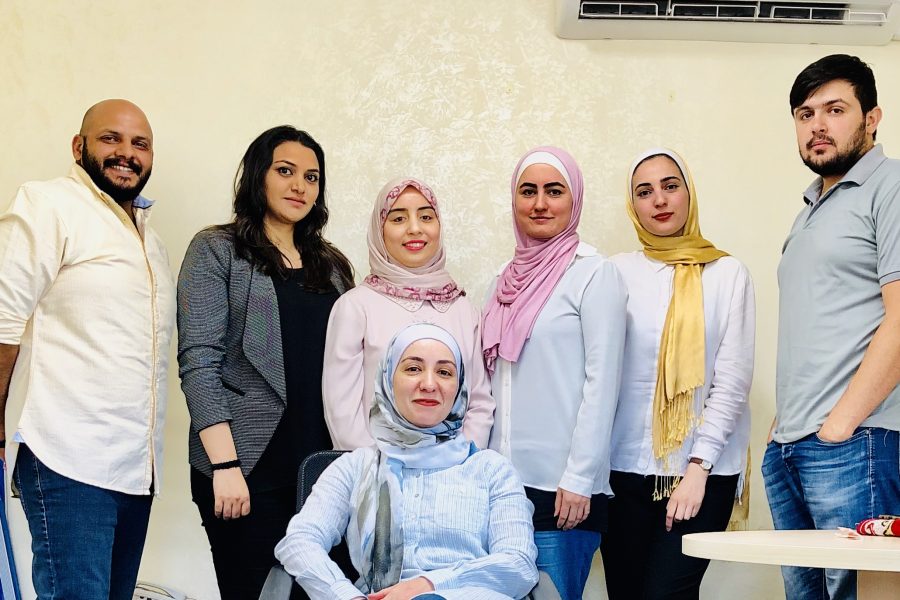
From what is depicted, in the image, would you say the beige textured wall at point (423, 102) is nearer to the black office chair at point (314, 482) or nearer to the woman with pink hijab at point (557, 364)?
the woman with pink hijab at point (557, 364)

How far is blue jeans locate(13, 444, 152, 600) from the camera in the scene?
226 cm

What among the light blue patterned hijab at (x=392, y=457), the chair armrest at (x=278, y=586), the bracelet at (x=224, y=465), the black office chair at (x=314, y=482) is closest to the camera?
the chair armrest at (x=278, y=586)

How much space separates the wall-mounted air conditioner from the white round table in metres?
2.19

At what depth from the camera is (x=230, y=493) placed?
7.87ft

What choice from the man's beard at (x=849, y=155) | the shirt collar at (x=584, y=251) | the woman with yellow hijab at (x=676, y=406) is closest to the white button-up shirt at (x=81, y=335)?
the shirt collar at (x=584, y=251)

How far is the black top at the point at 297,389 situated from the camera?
2.49 meters

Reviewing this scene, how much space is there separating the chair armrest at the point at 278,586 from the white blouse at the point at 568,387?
2.25 feet

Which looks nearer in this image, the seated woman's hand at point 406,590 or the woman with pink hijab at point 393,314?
the seated woman's hand at point 406,590

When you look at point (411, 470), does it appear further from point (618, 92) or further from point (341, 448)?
point (618, 92)

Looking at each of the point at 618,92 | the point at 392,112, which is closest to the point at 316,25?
the point at 392,112

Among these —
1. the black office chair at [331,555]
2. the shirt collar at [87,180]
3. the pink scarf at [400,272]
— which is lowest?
the black office chair at [331,555]

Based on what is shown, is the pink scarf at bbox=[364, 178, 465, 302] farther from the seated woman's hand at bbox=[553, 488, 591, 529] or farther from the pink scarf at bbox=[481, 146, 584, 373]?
the seated woman's hand at bbox=[553, 488, 591, 529]

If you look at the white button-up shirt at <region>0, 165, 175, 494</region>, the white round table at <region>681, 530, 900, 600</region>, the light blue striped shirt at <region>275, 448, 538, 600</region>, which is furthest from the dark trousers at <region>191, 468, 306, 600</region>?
the white round table at <region>681, 530, 900, 600</region>

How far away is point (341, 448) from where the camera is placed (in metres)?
2.43
